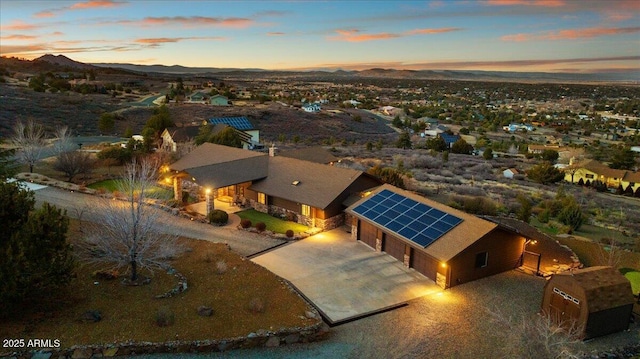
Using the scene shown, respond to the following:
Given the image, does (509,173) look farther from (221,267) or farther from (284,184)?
(221,267)

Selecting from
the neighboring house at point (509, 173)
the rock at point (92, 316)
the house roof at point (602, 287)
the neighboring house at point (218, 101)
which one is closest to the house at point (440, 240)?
the house roof at point (602, 287)

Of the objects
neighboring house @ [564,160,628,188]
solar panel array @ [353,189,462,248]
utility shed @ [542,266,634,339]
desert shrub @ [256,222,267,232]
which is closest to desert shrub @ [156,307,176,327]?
desert shrub @ [256,222,267,232]

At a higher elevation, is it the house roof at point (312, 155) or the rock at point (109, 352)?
the house roof at point (312, 155)

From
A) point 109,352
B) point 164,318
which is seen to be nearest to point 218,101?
point 164,318

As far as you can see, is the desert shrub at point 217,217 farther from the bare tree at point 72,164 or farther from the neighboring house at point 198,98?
the neighboring house at point 198,98

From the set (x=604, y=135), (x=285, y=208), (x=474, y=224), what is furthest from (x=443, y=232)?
(x=604, y=135)
